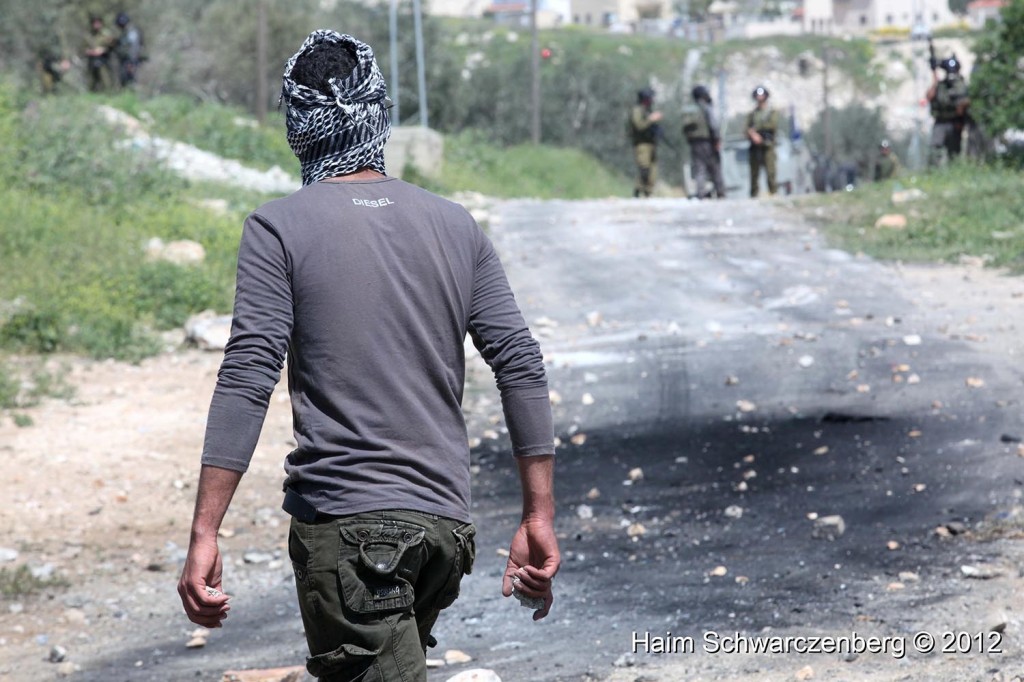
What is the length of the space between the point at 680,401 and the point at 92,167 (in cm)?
777

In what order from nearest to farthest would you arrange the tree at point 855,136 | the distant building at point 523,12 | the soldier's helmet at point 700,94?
1. the soldier's helmet at point 700,94
2. the tree at point 855,136
3. the distant building at point 523,12

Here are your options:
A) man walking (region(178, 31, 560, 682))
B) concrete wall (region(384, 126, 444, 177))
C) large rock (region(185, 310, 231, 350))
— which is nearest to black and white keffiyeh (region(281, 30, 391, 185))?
man walking (region(178, 31, 560, 682))

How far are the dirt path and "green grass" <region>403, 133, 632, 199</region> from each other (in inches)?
412

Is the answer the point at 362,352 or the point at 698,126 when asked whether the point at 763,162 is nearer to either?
the point at 698,126

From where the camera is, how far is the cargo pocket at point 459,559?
2221 mm

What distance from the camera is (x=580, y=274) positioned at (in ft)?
35.5

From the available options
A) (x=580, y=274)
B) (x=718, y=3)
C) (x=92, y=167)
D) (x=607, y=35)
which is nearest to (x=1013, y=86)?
(x=580, y=274)

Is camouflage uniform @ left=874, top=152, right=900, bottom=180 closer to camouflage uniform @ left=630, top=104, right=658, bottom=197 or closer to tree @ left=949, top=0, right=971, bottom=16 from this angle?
camouflage uniform @ left=630, top=104, right=658, bottom=197

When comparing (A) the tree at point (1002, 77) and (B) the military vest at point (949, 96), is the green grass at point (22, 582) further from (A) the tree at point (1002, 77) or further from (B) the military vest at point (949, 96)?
(B) the military vest at point (949, 96)

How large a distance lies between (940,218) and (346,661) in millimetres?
10803

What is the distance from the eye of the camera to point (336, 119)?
2.32m

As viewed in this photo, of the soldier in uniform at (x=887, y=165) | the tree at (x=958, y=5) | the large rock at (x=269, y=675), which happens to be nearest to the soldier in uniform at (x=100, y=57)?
the soldier in uniform at (x=887, y=165)

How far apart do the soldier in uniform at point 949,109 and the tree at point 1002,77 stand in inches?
20.2

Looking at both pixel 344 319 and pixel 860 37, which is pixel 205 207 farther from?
pixel 860 37
